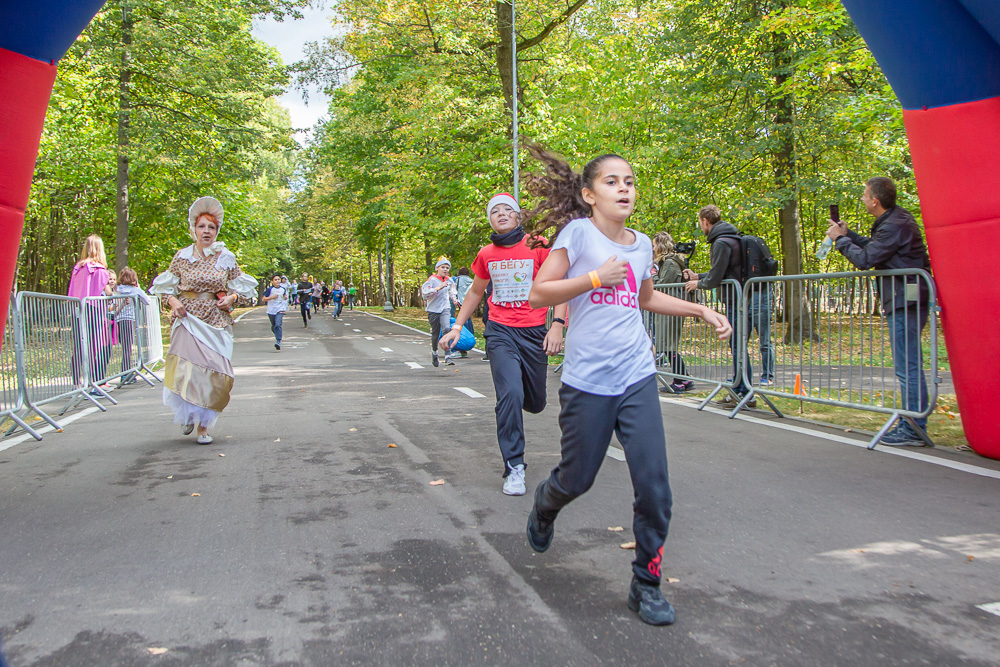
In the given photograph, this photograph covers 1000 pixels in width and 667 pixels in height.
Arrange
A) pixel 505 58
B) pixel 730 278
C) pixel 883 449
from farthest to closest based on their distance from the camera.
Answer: pixel 505 58 → pixel 730 278 → pixel 883 449

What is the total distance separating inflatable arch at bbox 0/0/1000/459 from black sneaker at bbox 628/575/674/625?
3.85m

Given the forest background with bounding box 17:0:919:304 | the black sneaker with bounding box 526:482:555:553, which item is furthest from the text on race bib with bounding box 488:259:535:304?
the forest background with bounding box 17:0:919:304

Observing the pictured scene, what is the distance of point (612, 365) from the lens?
3.36 metres

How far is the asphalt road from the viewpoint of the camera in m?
3.04

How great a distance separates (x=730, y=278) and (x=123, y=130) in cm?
2005

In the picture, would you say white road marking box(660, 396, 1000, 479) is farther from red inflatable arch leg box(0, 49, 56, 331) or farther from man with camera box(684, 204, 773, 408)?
red inflatable arch leg box(0, 49, 56, 331)

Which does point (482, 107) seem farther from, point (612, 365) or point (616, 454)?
point (612, 365)

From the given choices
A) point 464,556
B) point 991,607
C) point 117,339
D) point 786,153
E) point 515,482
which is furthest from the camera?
point 786,153

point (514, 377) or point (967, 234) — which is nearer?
point (514, 377)

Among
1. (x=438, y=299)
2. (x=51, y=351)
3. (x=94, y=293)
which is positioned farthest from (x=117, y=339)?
(x=438, y=299)

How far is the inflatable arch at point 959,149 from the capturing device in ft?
18.0

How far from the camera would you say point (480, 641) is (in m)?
3.06

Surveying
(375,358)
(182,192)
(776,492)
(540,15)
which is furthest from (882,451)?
(182,192)

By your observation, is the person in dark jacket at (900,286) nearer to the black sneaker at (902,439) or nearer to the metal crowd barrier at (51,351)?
the black sneaker at (902,439)
